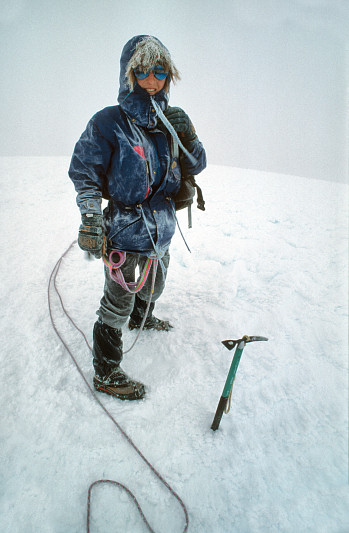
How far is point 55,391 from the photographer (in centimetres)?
198

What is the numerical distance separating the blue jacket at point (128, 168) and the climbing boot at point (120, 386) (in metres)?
0.95

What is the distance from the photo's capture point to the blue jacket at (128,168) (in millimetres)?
1571

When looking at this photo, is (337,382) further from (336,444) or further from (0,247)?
(0,247)

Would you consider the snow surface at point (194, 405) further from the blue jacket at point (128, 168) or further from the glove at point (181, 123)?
the glove at point (181, 123)

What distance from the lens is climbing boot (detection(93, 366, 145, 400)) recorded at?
1.95 meters

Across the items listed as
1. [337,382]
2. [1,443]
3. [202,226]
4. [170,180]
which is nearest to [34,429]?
[1,443]

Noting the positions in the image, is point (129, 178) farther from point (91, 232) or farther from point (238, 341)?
point (238, 341)

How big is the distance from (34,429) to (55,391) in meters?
0.28

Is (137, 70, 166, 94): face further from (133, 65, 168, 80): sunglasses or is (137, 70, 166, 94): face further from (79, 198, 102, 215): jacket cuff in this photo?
(79, 198, 102, 215): jacket cuff

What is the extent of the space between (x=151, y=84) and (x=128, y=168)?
0.51 m

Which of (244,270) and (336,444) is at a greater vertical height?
(244,270)

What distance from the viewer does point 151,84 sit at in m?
1.59

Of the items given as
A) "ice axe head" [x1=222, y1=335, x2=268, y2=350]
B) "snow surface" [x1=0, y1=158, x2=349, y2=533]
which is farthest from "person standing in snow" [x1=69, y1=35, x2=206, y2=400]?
"ice axe head" [x1=222, y1=335, x2=268, y2=350]

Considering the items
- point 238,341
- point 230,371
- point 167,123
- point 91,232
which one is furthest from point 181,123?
point 230,371
